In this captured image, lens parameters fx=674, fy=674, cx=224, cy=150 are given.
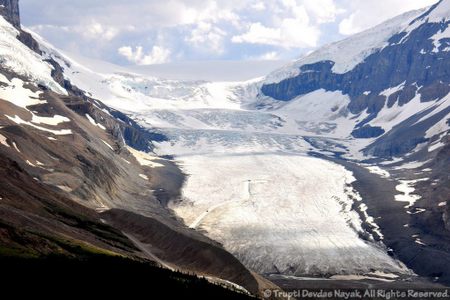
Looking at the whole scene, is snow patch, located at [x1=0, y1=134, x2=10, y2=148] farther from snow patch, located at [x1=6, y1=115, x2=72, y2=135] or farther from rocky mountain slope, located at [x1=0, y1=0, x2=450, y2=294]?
snow patch, located at [x1=6, y1=115, x2=72, y2=135]

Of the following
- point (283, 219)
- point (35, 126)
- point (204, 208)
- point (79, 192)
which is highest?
point (35, 126)

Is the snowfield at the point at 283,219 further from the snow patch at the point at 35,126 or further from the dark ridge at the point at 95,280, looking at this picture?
the dark ridge at the point at 95,280

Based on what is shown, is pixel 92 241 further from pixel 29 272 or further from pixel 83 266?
pixel 29 272

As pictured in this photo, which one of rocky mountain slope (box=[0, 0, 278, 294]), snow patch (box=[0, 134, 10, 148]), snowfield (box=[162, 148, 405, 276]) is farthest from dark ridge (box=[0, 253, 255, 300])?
snow patch (box=[0, 134, 10, 148])

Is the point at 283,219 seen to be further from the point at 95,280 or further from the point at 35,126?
the point at 95,280

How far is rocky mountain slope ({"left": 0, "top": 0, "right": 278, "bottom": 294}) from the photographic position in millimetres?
62875

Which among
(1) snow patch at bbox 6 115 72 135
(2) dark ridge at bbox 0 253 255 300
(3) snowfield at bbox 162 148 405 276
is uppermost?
(1) snow patch at bbox 6 115 72 135

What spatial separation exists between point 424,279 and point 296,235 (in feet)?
92.7

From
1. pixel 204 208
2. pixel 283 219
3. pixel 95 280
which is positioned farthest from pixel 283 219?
pixel 95 280

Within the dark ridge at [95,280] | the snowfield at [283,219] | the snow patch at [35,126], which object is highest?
the snow patch at [35,126]

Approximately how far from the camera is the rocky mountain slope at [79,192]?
62875 millimetres

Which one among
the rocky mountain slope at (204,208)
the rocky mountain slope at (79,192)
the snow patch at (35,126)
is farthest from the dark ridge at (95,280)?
the snow patch at (35,126)

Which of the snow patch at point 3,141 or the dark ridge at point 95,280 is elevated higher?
the snow patch at point 3,141

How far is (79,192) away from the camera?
108 m
